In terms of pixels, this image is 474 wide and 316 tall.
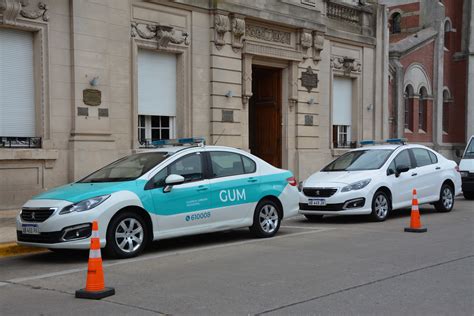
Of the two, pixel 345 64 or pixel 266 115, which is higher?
pixel 345 64

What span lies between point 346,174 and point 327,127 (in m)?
8.55

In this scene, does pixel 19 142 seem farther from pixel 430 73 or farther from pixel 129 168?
pixel 430 73

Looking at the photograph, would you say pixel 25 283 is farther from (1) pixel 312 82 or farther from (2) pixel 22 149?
(1) pixel 312 82

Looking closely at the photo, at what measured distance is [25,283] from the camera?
7.82 metres

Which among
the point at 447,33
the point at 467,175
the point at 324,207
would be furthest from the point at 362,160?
the point at 447,33

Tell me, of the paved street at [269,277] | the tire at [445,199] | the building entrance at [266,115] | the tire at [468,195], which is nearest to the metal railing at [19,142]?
the paved street at [269,277]

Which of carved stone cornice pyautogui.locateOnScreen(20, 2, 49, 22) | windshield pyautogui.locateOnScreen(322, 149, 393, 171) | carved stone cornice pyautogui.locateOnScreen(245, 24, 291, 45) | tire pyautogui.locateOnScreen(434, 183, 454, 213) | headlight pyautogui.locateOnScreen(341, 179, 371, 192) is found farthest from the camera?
carved stone cornice pyautogui.locateOnScreen(245, 24, 291, 45)

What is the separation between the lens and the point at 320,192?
A: 13555 millimetres

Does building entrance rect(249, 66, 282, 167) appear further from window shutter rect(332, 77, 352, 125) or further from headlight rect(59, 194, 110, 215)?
headlight rect(59, 194, 110, 215)

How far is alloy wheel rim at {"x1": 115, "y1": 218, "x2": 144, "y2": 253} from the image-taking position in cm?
920

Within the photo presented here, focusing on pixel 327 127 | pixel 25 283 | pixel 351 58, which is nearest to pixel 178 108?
pixel 327 127

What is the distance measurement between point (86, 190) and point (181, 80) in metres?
8.38

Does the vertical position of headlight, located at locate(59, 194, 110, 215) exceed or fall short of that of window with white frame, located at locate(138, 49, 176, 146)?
it falls short

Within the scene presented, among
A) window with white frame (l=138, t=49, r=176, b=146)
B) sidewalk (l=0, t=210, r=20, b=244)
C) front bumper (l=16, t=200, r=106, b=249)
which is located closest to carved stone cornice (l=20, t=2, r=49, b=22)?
window with white frame (l=138, t=49, r=176, b=146)
